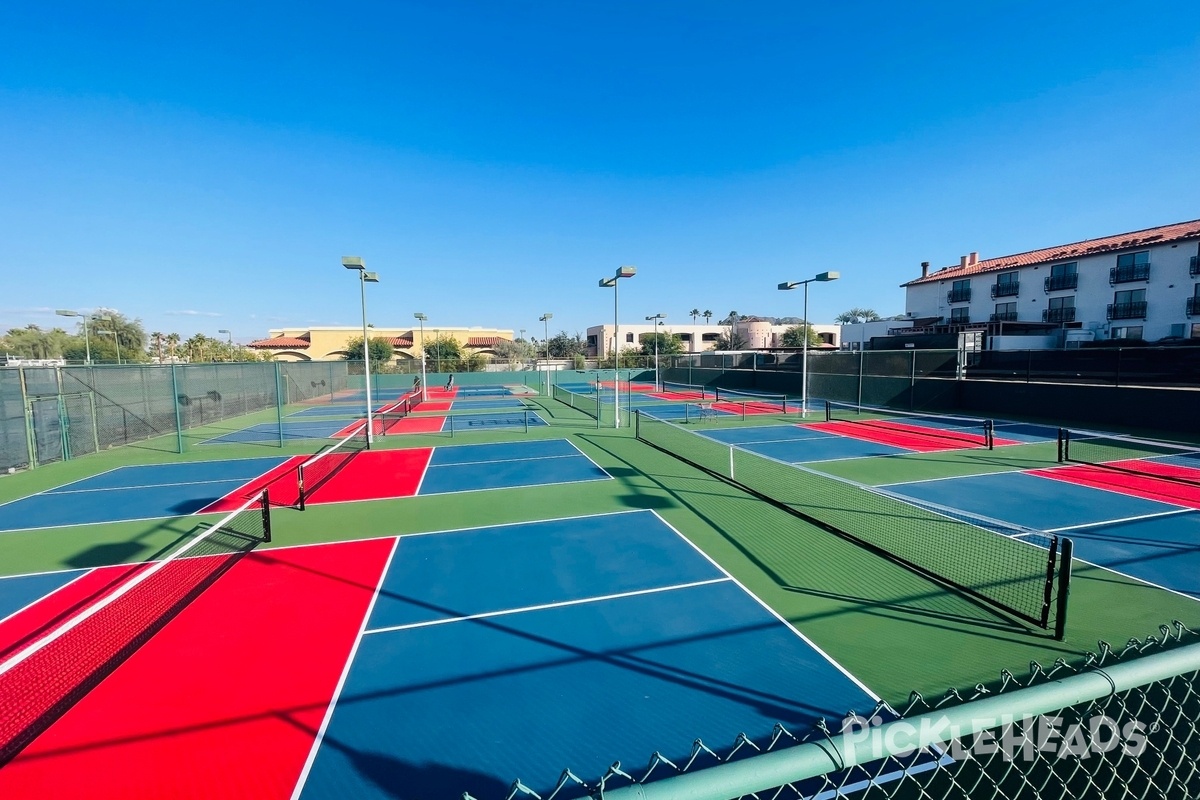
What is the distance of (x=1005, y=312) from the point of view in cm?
4506

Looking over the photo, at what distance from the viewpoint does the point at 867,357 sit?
29844mm

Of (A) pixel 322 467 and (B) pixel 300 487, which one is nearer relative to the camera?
(B) pixel 300 487

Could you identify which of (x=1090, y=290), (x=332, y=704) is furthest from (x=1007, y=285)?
(x=332, y=704)

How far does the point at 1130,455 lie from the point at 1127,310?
32.6m

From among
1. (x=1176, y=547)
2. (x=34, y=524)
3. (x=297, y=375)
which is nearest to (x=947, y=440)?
(x=1176, y=547)

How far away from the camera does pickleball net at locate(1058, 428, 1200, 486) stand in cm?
1339

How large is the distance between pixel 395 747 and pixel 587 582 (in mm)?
3453

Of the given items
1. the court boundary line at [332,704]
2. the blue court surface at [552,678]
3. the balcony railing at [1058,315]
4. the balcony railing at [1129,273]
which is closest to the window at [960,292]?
the balcony railing at [1058,315]

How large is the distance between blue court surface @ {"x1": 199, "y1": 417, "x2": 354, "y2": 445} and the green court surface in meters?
3.41

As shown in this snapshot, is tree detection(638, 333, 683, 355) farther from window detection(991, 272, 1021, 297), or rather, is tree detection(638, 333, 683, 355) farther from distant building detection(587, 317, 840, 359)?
window detection(991, 272, 1021, 297)

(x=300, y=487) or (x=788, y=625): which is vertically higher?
(x=300, y=487)

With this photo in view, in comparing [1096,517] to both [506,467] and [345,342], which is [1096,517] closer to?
[506,467]

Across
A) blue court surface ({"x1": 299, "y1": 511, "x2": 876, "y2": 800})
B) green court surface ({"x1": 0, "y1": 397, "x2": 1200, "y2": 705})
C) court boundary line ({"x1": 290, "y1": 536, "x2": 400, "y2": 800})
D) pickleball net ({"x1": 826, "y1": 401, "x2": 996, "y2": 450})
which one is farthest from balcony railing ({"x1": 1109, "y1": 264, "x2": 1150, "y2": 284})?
court boundary line ({"x1": 290, "y1": 536, "x2": 400, "y2": 800})

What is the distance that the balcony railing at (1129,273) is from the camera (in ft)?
120
